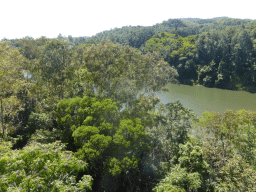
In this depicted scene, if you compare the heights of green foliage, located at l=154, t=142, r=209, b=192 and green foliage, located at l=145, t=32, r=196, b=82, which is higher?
green foliage, located at l=145, t=32, r=196, b=82

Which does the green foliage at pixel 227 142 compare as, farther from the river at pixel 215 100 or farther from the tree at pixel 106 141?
the river at pixel 215 100

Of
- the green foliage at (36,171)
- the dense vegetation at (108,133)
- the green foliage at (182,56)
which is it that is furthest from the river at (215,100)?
the green foliage at (36,171)

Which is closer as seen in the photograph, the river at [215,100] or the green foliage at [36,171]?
the green foliage at [36,171]

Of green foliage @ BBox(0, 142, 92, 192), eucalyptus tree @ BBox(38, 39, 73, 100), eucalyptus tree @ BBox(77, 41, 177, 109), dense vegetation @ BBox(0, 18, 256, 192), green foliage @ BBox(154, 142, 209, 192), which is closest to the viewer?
green foliage @ BBox(0, 142, 92, 192)

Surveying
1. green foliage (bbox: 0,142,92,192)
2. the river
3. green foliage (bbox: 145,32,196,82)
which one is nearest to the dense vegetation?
green foliage (bbox: 0,142,92,192)

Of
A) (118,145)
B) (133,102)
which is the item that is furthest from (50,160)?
(133,102)

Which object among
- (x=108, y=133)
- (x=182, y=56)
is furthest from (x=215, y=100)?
(x=108, y=133)

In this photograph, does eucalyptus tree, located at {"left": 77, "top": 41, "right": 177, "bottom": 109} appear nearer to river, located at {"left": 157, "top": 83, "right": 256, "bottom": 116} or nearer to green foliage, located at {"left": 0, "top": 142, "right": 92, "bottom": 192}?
green foliage, located at {"left": 0, "top": 142, "right": 92, "bottom": 192}
